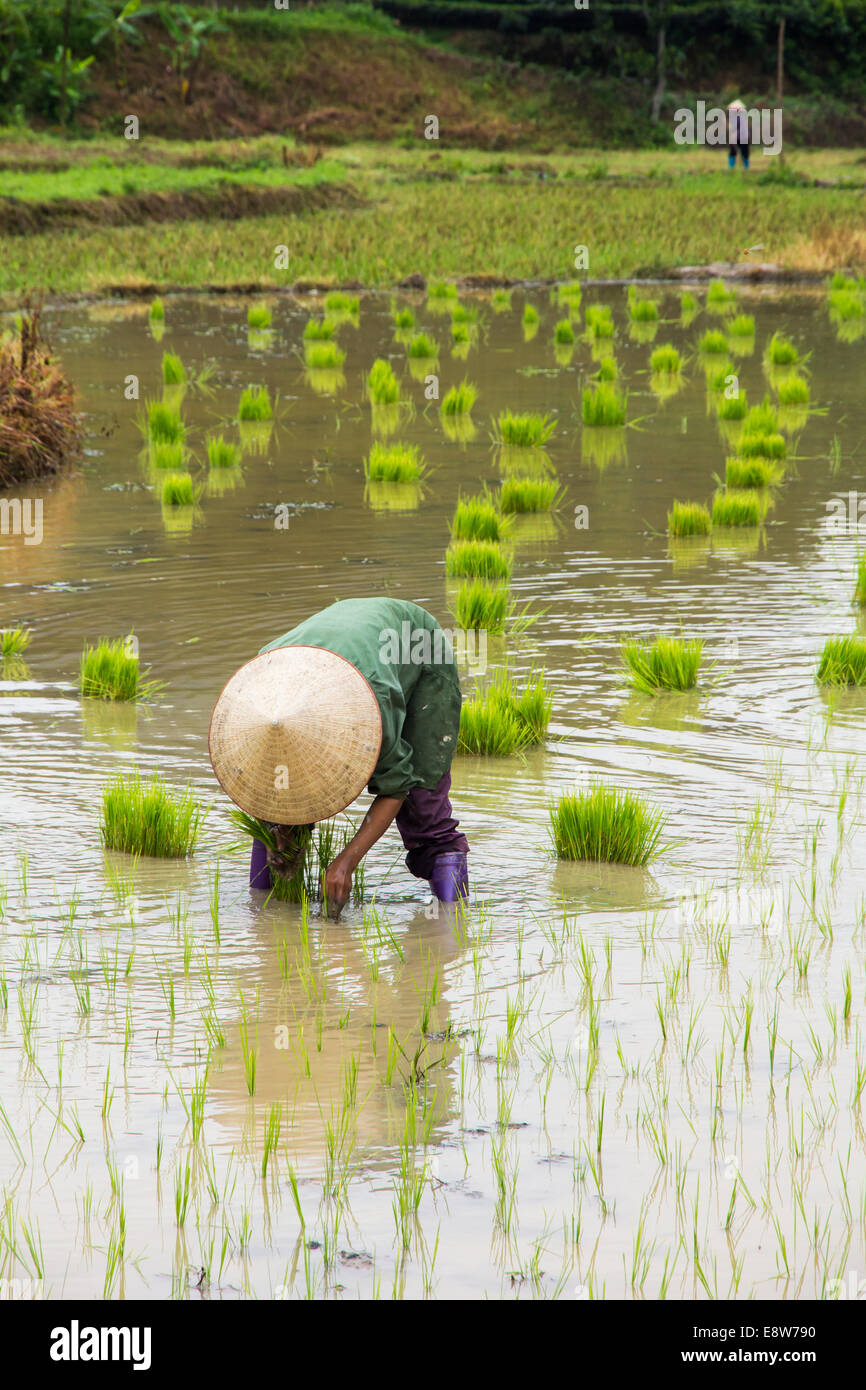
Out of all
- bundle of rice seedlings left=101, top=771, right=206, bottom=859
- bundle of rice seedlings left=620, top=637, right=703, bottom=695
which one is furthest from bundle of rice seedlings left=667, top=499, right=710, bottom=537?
bundle of rice seedlings left=101, top=771, right=206, bottom=859

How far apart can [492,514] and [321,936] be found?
3.89m

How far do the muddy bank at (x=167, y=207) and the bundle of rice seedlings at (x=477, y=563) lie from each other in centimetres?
1489

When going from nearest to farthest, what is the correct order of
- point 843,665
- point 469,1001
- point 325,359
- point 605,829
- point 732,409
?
point 469,1001
point 605,829
point 843,665
point 732,409
point 325,359

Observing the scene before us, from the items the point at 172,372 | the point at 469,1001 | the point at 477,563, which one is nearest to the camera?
the point at 469,1001

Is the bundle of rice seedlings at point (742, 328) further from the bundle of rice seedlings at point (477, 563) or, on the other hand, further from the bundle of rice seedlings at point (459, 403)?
the bundle of rice seedlings at point (477, 563)

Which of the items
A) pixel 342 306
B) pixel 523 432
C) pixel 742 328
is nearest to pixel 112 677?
pixel 523 432

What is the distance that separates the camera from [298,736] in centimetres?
293

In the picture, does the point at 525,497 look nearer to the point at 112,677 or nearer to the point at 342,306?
the point at 112,677

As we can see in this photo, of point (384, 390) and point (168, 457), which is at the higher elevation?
point (384, 390)

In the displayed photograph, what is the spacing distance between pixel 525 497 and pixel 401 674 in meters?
4.55

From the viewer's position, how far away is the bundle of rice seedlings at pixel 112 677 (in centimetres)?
487

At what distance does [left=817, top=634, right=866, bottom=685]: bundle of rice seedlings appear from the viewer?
16.7ft

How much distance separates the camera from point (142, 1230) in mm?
2295
